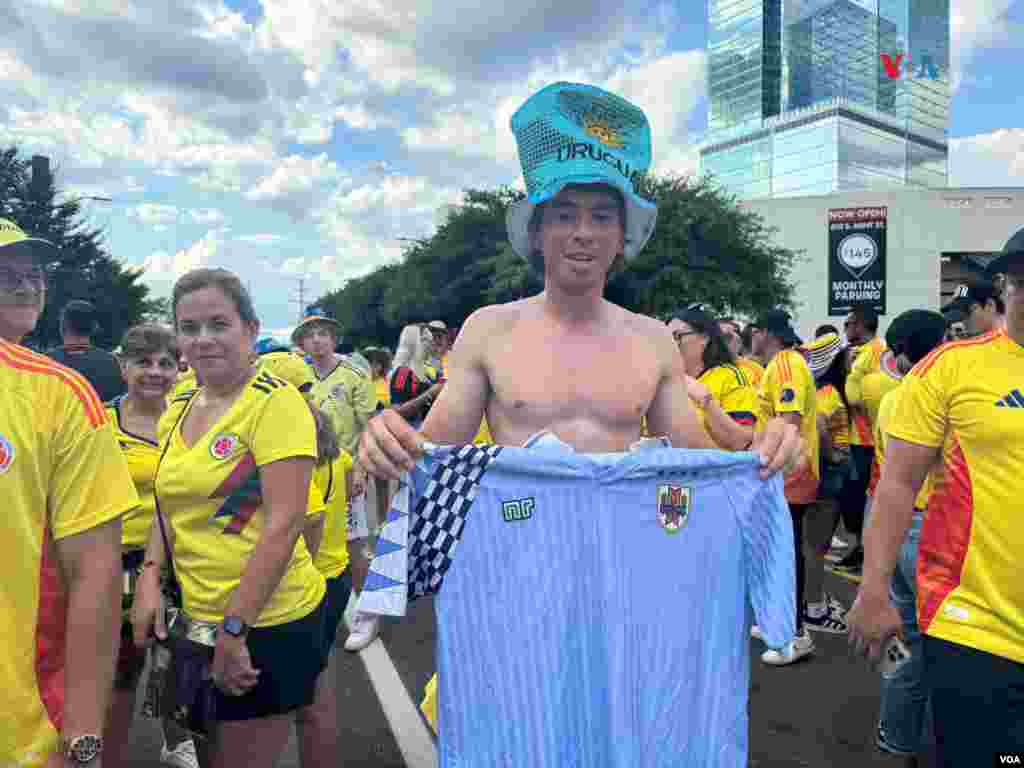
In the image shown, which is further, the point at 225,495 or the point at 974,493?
the point at 225,495

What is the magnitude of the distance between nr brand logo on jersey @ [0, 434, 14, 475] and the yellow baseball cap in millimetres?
477

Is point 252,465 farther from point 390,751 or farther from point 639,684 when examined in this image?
point 390,751

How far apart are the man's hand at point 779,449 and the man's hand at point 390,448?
0.85 metres

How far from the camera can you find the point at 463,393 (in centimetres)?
229

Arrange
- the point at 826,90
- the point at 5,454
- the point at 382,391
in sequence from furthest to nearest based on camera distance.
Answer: the point at 826,90, the point at 382,391, the point at 5,454

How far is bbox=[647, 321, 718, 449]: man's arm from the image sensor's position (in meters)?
2.37

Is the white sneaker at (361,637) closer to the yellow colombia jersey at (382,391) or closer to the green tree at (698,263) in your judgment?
the yellow colombia jersey at (382,391)

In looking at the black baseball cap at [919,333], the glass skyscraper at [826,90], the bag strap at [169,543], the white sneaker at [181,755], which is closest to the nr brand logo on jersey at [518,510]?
the bag strap at [169,543]

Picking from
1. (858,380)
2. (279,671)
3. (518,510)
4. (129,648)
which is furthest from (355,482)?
(858,380)

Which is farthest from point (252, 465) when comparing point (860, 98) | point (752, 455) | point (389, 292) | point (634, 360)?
point (860, 98)

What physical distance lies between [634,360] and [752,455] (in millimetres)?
492

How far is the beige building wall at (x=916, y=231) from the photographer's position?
4603 centimetres

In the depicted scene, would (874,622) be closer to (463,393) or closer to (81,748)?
(463,393)

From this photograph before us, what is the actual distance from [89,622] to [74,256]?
4869 cm
